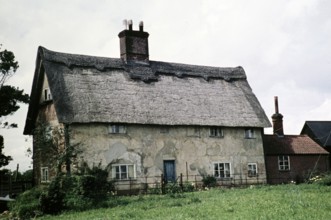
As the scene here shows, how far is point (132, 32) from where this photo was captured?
108ft

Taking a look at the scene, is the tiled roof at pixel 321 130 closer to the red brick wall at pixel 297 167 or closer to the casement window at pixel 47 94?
the red brick wall at pixel 297 167

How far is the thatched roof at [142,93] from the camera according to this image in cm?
2730

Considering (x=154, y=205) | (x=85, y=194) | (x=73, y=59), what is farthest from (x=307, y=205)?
(x=73, y=59)

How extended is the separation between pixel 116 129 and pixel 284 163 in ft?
48.6

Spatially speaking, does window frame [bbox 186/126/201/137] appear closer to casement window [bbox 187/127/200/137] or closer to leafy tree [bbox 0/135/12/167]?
casement window [bbox 187/127/200/137]

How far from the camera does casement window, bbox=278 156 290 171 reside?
34281 mm

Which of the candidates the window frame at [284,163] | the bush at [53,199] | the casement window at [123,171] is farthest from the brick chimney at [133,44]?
the bush at [53,199]

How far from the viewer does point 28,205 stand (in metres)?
18.3

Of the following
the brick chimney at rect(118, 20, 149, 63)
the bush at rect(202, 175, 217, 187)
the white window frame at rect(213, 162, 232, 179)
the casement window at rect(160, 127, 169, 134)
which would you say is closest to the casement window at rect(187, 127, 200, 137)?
the casement window at rect(160, 127, 169, 134)

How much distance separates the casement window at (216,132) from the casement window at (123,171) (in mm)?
6776

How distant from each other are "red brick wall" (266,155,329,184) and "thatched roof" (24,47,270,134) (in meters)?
3.64

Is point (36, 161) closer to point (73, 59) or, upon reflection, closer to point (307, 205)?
point (73, 59)

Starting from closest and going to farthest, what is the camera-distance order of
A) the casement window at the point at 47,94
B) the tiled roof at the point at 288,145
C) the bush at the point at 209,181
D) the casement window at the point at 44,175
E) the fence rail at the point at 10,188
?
the fence rail at the point at 10,188
the casement window at the point at 47,94
the casement window at the point at 44,175
the bush at the point at 209,181
the tiled roof at the point at 288,145

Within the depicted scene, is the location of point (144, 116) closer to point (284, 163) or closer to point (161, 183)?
point (161, 183)
